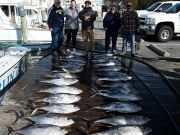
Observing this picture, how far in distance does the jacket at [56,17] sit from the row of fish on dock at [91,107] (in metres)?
3.06

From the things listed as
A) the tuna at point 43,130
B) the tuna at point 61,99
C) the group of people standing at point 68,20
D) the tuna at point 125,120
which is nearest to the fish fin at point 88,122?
the tuna at point 125,120

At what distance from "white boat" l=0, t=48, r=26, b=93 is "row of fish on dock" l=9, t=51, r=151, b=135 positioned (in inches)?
36.4

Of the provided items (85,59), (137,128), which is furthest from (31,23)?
(137,128)

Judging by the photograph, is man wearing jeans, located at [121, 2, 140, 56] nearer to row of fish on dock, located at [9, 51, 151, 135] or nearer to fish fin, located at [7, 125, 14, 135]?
row of fish on dock, located at [9, 51, 151, 135]

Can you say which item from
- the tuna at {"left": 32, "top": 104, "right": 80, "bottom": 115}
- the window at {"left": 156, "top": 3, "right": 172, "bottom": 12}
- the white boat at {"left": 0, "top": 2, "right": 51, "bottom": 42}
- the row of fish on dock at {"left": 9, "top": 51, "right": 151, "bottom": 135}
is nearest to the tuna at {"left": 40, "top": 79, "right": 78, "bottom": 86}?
the row of fish on dock at {"left": 9, "top": 51, "right": 151, "bottom": 135}

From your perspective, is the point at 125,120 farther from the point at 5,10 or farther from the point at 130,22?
the point at 5,10

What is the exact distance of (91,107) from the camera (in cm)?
681

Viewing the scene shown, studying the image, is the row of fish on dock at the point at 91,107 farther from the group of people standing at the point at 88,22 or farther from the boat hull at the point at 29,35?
the boat hull at the point at 29,35

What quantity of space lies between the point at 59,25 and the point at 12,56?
2499mm

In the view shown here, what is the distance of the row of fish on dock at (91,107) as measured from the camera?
18.2ft

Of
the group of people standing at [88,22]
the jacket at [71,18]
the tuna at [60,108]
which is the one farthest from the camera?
the jacket at [71,18]

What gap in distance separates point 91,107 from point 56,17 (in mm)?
6441

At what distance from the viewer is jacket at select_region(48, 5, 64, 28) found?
12680mm

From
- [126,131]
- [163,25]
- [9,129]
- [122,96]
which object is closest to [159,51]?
[163,25]
